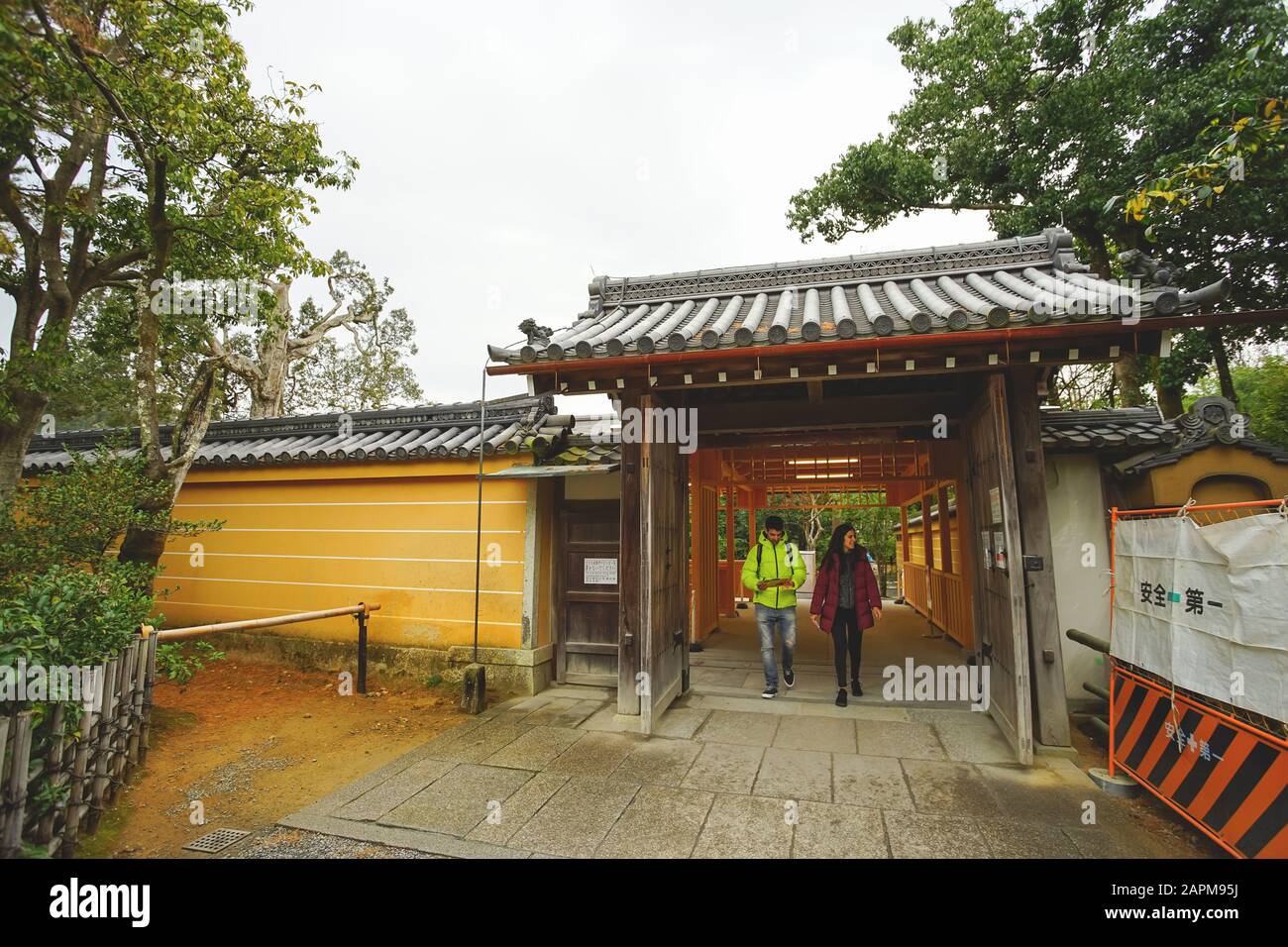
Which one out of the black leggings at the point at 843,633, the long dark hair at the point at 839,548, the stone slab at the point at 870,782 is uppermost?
the long dark hair at the point at 839,548

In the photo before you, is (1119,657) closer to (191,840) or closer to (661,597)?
(661,597)

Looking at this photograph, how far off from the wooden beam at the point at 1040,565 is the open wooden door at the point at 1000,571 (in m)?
0.16

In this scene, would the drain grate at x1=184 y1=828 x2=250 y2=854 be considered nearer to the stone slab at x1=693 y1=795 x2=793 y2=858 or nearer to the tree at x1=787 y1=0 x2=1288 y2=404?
the stone slab at x1=693 y1=795 x2=793 y2=858

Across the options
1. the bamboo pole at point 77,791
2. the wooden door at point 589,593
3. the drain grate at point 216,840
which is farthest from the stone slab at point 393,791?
the wooden door at point 589,593

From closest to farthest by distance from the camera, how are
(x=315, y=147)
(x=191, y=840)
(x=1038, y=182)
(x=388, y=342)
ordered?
(x=191, y=840)
(x=315, y=147)
(x=1038, y=182)
(x=388, y=342)

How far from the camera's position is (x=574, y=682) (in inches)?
279

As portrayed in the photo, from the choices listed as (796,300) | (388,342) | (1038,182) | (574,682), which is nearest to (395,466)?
(574,682)

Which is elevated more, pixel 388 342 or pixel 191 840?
pixel 388 342

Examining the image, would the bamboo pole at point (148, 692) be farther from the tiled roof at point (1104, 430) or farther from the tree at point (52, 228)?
the tiled roof at point (1104, 430)

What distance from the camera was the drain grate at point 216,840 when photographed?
3537mm

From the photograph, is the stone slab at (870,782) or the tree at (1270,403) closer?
the stone slab at (870,782)

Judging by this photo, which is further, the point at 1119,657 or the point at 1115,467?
the point at 1115,467

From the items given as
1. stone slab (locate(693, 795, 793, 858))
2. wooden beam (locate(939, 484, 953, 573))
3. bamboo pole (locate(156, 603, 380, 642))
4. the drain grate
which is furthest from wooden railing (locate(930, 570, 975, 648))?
the drain grate
